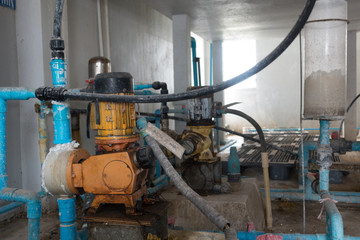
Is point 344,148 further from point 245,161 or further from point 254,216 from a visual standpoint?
point 245,161

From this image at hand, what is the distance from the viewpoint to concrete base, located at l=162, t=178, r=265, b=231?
2135mm

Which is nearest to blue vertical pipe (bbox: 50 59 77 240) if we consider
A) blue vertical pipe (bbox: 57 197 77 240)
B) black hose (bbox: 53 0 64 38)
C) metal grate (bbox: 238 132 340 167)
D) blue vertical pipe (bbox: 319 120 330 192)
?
blue vertical pipe (bbox: 57 197 77 240)

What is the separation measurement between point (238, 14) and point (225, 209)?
3285mm

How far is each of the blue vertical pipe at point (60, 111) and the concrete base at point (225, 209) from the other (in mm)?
1041

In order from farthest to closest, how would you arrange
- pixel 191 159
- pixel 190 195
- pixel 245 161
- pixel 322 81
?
pixel 245 161 < pixel 191 159 < pixel 322 81 < pixel 190 195

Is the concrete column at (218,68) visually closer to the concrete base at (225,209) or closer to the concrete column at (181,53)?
the concrete column at (181,53)

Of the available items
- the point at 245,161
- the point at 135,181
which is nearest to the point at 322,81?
the point at 135,181

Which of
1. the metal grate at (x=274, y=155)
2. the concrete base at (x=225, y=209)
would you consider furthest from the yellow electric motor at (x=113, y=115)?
the metal grate at (x=274, y=155)

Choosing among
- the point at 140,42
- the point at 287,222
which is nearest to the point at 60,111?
the point at 287,222

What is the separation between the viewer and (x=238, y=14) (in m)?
4.61

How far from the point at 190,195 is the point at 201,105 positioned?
1217 mm

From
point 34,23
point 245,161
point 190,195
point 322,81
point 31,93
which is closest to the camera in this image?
point 190,195

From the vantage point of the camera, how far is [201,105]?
229 cm

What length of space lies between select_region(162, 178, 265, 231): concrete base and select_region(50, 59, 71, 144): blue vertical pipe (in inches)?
41.0
